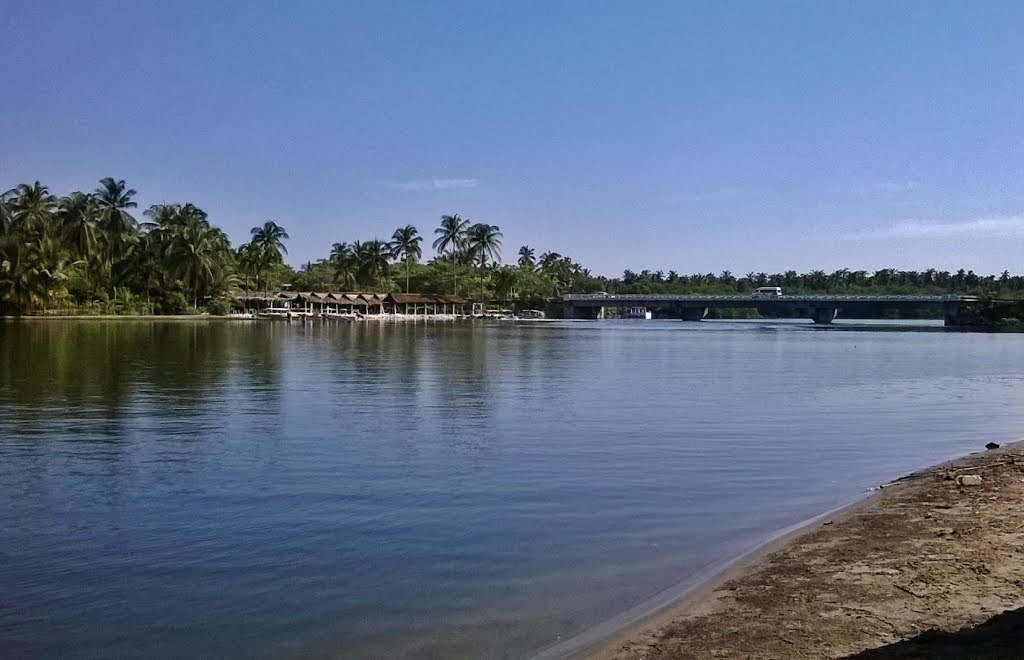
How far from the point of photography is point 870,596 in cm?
835

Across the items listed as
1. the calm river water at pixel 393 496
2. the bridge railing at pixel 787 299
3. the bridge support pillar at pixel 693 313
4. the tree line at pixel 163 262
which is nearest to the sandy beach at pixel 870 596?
the calm river water at pixel 393 496

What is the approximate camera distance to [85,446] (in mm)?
17953

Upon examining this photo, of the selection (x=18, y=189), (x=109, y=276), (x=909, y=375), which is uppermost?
(x=18, y=189)

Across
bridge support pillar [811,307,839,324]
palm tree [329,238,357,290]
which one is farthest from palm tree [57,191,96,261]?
bridge support pillar [811,307,839,324]

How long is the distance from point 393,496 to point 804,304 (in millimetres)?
162362

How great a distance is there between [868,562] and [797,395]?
24000 millimetres

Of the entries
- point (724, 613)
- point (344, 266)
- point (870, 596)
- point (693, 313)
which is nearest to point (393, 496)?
point (724, 613)

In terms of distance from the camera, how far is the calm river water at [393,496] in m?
8.52

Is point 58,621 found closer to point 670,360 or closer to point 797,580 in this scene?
point 797,580

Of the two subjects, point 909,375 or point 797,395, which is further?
point 909,375

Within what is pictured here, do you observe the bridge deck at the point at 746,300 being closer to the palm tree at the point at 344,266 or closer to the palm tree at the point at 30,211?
the palm tree at the point at 344,266

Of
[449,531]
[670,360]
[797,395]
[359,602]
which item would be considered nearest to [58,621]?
[359,602]

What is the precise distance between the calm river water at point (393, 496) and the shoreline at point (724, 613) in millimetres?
316

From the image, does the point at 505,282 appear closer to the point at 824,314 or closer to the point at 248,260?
the point at 248,260
